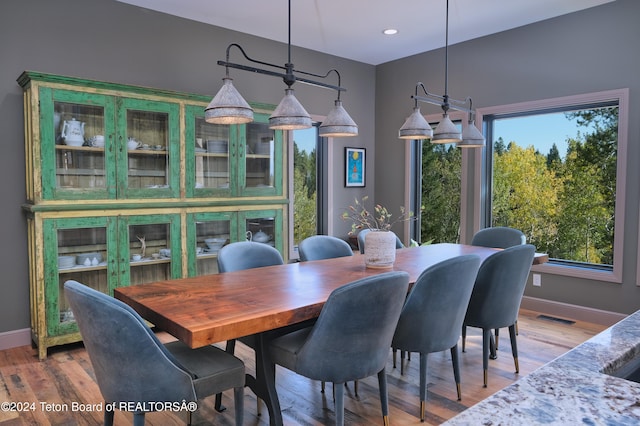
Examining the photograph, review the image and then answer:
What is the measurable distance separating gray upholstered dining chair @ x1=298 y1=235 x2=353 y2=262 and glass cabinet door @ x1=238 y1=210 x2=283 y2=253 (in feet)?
3.34

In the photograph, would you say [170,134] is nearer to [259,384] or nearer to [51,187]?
[51,187]

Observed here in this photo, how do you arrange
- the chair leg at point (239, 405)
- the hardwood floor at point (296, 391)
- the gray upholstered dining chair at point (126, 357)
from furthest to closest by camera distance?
1. the hardwood floor at point (296, 391)
2. the chair leg at point (239, 405)
3. the gray upholstered dining chair at point (126, 357)

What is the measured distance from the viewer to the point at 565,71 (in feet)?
14.0

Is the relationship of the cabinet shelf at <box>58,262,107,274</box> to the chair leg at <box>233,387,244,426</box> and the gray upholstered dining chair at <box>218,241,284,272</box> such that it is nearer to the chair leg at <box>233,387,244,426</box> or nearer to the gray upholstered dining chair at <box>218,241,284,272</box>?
the gray upholstered dining chair at <box>218,241,284,272</box>

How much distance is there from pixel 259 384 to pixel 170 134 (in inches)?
96.4

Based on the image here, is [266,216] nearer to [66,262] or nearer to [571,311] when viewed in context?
[66,262]

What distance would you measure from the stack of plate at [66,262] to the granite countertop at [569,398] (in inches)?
136

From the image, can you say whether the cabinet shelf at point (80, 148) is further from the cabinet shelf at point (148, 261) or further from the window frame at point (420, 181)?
the window frame at point (420, 181)

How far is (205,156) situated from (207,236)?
2.41 feet

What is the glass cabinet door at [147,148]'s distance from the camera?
366cm

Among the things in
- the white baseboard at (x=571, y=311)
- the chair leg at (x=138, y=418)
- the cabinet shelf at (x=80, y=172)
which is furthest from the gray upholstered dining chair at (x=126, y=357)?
the white baseboard at (x=571, y=311)

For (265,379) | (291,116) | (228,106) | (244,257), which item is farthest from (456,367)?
(228,106)

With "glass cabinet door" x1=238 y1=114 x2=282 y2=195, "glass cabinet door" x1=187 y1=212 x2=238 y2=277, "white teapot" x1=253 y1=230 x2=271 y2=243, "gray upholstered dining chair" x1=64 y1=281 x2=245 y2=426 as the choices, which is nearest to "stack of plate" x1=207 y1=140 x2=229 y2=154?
"glass cabinet door" x1=238 y1=114 x2=282 y2=195

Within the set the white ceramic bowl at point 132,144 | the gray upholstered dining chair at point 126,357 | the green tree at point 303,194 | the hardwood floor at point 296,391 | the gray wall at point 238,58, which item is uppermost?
the gray wall at point 238,58
